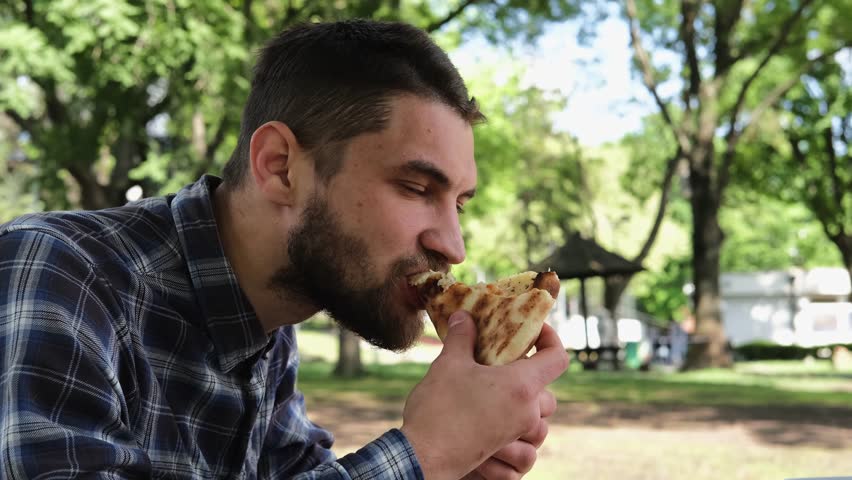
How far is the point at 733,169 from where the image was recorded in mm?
28672

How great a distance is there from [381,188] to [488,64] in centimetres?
2456

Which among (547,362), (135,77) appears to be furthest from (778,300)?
(547,362)

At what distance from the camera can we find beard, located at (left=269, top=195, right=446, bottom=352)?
2.06 meters

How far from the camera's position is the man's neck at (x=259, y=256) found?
84.6 inches

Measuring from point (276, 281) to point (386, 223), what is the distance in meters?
0.32

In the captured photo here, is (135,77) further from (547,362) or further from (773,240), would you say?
(773,240)

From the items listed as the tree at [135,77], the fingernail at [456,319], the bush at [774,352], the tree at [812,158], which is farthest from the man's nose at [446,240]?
the bush at [774,352]

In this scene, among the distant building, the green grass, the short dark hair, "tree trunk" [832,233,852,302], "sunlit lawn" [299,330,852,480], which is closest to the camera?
the short dark hair

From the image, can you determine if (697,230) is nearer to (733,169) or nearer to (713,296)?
(713,296)

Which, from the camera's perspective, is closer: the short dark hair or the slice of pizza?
the slice of pizza

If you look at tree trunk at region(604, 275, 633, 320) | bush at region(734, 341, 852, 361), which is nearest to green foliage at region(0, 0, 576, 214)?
tree trunk at region(604, 275, 633, 320)

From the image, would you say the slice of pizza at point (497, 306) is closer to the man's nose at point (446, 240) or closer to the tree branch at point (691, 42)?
the man's nose at point (446, 240)

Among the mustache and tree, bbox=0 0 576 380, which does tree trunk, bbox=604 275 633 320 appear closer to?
tree, bbox=0 0 576 380

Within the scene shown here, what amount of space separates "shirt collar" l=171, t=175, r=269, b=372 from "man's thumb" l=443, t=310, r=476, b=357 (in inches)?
18.1
